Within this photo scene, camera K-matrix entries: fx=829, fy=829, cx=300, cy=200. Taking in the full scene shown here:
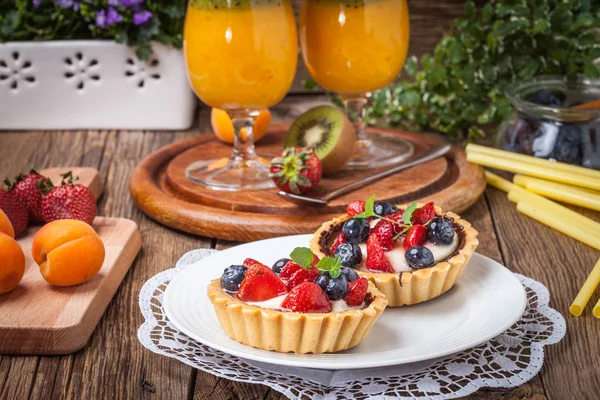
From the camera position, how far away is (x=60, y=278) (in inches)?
70.1

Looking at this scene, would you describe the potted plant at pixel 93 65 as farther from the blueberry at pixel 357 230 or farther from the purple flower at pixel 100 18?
the blueberry at pixel 357 230

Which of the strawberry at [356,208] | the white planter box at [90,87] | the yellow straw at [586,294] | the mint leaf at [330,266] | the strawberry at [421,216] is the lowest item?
the white planter box at [90,87]

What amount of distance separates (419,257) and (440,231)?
0.30 feet

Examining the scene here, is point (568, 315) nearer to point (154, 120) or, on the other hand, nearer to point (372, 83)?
point (372, 83)

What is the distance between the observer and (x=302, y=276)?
5.01 ft

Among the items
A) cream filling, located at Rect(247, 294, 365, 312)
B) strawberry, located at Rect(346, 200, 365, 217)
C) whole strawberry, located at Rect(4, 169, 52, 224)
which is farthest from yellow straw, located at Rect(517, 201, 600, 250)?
whole strawberry, located at Rect(4, 169, 52, 224)

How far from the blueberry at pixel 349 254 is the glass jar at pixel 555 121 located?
3.45 ft

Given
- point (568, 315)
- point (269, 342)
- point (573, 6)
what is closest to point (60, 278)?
point (269, 342)

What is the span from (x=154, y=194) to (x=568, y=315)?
118 centimetres

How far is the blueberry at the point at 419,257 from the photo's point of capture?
5.56 feet

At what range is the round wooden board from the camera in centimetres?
218

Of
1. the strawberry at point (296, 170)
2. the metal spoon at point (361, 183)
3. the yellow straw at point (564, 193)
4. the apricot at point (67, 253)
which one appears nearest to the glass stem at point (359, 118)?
the metal spoon at point (361, 183)

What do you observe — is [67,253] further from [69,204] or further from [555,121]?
[555,121]

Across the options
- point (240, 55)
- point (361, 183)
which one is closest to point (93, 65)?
point (240, 55)
